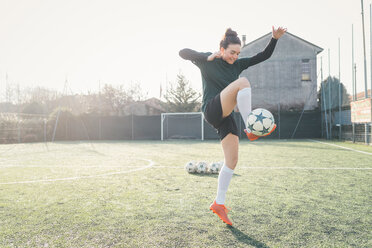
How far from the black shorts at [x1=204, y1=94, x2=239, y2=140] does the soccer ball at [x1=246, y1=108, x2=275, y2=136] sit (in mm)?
294

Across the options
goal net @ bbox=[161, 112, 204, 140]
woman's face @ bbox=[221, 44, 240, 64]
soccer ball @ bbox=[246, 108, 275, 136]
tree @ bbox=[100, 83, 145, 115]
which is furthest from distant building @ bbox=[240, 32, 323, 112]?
soccer ball @ bbox=[246, 108, 275, 136]

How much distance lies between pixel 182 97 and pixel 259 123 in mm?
31833

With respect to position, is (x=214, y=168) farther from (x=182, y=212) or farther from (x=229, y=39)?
(x=229, y=39)

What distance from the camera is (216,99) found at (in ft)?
9.17

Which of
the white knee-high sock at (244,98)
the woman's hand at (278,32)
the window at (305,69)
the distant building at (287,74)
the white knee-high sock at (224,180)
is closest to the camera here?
the white knee-high sock at (244,98)

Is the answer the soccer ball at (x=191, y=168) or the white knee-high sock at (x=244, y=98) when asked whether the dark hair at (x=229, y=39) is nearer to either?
the white knee-high sock at (x=244, y=98)

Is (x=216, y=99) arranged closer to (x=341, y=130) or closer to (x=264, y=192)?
(x=264, y=192)

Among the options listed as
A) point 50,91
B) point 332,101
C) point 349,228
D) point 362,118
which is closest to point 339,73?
point 332,101

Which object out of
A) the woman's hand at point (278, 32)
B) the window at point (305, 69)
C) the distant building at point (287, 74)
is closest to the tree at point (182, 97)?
the distant building at point (287, 74)

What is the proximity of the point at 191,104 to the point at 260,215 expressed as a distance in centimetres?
3079

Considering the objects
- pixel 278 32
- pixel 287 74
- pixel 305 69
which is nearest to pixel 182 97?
pixel 287 74

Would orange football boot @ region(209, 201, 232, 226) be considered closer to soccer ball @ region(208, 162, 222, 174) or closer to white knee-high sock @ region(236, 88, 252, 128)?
white knee-high sock @ region(236, 88, 252, 128)

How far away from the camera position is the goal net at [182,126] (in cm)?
2242

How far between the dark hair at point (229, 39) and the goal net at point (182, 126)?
762 inches
